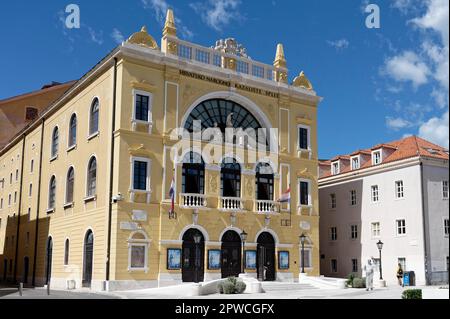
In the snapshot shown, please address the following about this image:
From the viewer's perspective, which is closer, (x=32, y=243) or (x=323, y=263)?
(x=32, y=243)

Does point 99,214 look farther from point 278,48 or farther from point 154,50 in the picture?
point 278,48

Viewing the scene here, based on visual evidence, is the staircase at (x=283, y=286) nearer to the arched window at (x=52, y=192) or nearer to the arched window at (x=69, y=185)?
the arched window at (x=69, y=185)

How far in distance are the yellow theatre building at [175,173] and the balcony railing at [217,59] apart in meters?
0.07

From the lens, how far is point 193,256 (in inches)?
1351

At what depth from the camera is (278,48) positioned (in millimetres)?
40719

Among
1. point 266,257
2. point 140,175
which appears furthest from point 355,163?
point 140,175

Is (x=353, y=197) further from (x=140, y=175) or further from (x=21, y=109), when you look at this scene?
(x=21, y=109)

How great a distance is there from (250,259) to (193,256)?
3953mm

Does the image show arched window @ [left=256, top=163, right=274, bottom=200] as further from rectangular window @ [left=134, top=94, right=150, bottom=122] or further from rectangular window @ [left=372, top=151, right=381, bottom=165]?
rectangular window @ [left=372, top=151, right=381, bottom=165]

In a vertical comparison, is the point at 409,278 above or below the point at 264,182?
below

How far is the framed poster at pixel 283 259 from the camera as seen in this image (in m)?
37.6

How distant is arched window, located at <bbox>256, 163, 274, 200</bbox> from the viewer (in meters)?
38.1

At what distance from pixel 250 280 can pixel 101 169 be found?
10.4m
